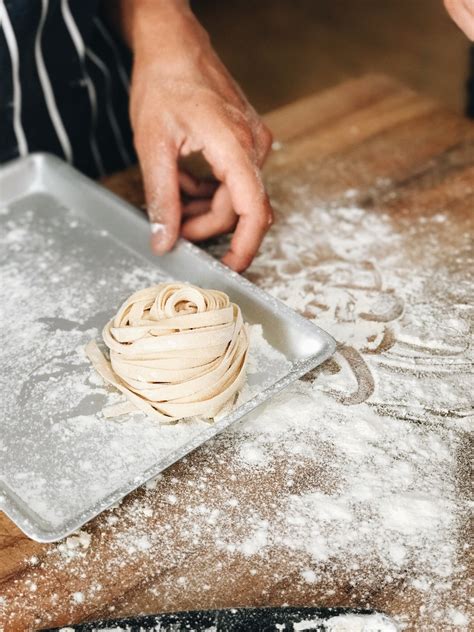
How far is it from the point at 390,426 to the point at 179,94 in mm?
743

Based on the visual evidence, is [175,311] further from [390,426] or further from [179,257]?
[390,426]

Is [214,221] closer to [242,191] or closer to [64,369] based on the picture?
[242,191]

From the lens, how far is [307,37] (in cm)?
496

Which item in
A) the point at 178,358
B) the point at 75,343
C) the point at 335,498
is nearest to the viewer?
the point at 335,498

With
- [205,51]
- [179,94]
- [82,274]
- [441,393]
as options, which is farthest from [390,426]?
[205,51]

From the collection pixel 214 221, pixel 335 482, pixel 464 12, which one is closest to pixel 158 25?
pixel 214 221

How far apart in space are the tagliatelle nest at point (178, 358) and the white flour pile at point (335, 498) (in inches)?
2.8

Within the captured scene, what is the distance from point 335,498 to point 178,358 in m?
0.31

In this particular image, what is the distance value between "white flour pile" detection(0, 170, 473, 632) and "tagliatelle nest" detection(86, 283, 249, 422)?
0.07m

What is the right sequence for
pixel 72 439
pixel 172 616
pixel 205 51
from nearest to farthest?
pixel 172 616, pixel 72 439, pixel 205 51

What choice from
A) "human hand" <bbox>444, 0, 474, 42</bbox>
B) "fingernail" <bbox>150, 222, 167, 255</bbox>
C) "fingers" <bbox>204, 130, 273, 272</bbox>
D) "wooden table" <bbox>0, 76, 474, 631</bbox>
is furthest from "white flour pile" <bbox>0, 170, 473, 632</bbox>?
"human hand" <bbox>444, 0, 474, 42</bbox>

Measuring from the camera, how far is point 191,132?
60.5 inches

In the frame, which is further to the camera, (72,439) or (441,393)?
(441,393)

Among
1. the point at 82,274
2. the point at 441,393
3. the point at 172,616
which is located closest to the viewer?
the point at 172,616
